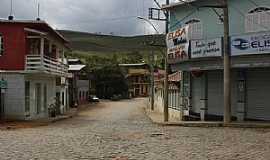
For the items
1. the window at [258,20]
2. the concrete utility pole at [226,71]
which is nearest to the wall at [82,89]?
the window at [258,20]

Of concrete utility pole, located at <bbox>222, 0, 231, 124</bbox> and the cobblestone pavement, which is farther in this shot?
concrete utility pole, located at <bbox>222, 0, 231, 124</bbox>

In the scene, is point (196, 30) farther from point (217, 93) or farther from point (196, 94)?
point (196, 94)

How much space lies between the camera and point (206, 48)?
26453 millimetres

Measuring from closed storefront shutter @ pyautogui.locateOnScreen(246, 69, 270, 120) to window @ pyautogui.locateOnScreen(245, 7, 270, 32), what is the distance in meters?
2.18

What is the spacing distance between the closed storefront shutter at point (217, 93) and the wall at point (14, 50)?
11225 mm

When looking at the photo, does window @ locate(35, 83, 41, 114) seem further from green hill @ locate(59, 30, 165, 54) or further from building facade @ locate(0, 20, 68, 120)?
green hill @ locate(59, 30, 165, 54)

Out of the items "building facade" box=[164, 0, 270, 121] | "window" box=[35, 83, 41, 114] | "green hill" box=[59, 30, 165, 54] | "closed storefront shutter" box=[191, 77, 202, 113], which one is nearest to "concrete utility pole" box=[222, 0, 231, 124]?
"building facade" box=[164, 0, 270, 121]

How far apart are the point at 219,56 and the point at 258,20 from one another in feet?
8.54

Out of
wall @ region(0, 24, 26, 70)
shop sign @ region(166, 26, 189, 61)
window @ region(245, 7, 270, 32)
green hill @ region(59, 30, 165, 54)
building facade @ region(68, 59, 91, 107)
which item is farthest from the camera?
green hill @ region(59, 30, 165, 54)

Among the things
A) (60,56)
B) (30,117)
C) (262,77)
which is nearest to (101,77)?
(60,56)

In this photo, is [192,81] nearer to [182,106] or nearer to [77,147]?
[182,106]

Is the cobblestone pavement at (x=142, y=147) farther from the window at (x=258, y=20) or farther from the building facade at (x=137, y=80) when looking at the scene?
the building facade at (x=137, y=80)

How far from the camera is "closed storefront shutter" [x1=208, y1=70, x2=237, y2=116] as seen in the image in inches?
1096

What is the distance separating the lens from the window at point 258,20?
25312 mm
